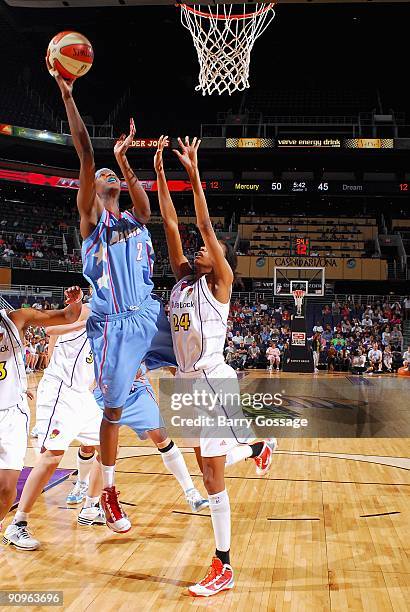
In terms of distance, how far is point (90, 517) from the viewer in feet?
15.9

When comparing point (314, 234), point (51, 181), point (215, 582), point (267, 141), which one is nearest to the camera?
point (215, 582)

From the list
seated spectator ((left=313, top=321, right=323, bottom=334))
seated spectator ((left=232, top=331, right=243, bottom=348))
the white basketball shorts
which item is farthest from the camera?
seated spectator ((left=313, top=321, right=323, bottom=334))

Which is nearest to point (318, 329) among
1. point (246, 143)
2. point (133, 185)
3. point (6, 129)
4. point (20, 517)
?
point (246, 143)

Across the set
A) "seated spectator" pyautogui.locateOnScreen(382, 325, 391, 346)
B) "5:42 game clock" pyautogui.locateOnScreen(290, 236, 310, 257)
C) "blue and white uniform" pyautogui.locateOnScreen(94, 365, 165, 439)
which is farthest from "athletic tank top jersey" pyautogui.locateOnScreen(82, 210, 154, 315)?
"5:42 game clock" pyautogui.locateOnScreen(290, 236, 310, 257)

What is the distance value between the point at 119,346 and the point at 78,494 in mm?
2267

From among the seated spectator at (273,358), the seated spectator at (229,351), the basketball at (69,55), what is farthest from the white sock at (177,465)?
the seated spectator at (229,351)

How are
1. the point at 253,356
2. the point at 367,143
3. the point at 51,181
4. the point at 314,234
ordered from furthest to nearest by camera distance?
the point at 51,181 → the point at 314,234 → the point at 367,143 → the point at 253,356

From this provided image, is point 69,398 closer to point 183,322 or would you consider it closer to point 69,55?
point 183,322

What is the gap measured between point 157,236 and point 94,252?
1004 inches

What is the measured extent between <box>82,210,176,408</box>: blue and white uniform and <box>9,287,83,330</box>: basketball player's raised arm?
22 cm

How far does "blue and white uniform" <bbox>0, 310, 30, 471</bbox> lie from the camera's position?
141 inches

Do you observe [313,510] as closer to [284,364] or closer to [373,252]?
[284,364]

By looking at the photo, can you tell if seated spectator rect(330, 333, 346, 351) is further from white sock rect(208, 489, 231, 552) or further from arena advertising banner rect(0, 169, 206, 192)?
white sock rect(208, 489, 231, 552)

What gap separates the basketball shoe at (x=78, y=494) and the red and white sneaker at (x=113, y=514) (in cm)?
177
